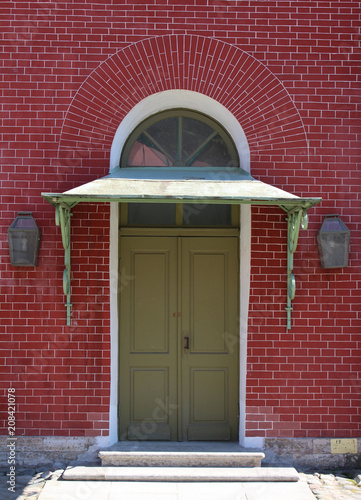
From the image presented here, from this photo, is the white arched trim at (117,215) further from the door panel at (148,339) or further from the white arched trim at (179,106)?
the door panel at (148,339)

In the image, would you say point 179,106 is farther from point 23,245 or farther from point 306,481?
point 306,481

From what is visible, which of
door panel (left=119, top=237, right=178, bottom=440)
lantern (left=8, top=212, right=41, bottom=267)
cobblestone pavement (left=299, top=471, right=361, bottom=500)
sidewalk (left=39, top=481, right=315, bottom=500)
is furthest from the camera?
door panel (left=119, top=237, right=178, bottom=440)

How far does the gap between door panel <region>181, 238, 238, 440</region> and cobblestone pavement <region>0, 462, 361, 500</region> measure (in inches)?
38.5

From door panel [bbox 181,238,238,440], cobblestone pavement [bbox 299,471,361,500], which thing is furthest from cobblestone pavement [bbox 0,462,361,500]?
door panel [bbox 181,238,238,440]

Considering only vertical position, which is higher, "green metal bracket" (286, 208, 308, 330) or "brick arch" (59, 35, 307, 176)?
"brick arch" (59, 35, 307, 176)

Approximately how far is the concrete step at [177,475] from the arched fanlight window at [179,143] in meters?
2.99

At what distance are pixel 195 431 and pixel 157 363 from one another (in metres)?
0.79

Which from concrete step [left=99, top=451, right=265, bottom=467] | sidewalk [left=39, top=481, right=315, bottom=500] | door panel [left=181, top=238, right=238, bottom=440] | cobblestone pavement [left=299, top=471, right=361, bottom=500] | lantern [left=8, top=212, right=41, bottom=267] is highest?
lantern [left=8, top=212, right=41, bottom=267]

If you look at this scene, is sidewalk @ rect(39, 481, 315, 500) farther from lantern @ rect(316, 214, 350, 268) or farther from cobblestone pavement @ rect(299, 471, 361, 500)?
lantern @ rect(316, 214, 350, 268)

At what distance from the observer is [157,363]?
593 cm

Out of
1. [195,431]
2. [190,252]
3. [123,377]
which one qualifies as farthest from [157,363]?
[190,252]

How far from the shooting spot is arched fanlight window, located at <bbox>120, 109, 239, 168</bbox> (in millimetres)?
6082

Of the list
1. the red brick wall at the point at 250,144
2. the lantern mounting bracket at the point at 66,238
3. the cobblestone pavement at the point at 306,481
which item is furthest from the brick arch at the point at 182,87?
the cobblestone pavement at the point at 306,481

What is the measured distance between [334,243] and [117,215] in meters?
2.17
